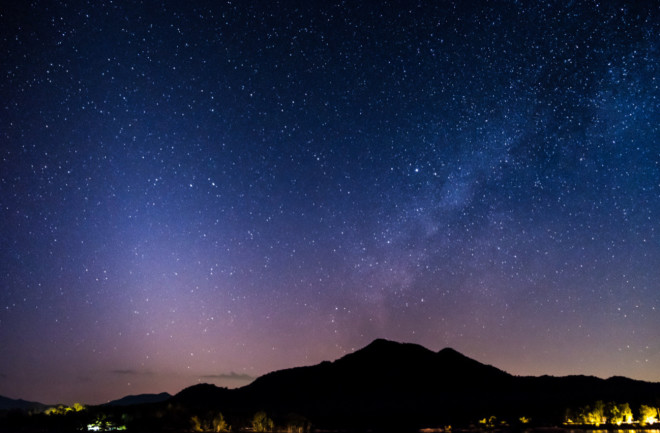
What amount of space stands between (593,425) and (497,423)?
11.3m

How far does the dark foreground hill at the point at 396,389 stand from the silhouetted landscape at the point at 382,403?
A: 0.29 metres

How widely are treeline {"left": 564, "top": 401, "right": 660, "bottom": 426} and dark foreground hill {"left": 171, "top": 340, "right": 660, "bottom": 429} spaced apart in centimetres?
4378

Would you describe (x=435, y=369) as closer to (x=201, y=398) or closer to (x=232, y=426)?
(x=201, y=398)

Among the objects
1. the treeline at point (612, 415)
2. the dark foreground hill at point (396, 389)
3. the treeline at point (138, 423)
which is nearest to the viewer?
the treeline at point (138, 423)

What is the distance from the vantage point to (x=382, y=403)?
451 feet

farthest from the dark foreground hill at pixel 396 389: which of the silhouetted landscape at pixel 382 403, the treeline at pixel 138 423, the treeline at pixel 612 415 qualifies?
the treeline at pixel 138 423

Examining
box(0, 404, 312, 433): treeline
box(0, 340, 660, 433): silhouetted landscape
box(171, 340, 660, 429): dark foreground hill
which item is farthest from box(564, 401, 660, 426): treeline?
box(171, 340, 660, 429): dark foreground hill

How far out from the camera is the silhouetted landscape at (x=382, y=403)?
63062 millimetres

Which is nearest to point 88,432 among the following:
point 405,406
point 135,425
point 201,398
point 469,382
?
point 135,425

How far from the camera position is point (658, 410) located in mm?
64750

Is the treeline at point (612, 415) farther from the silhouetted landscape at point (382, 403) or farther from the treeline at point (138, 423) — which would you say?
the treeline at point (138, 423)

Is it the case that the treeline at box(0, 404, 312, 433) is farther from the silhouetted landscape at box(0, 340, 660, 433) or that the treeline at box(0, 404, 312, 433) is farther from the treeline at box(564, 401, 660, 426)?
the treeline at box(564, 401, 660, 426)

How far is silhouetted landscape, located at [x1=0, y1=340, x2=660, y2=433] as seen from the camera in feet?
207

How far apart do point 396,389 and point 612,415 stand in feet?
322
